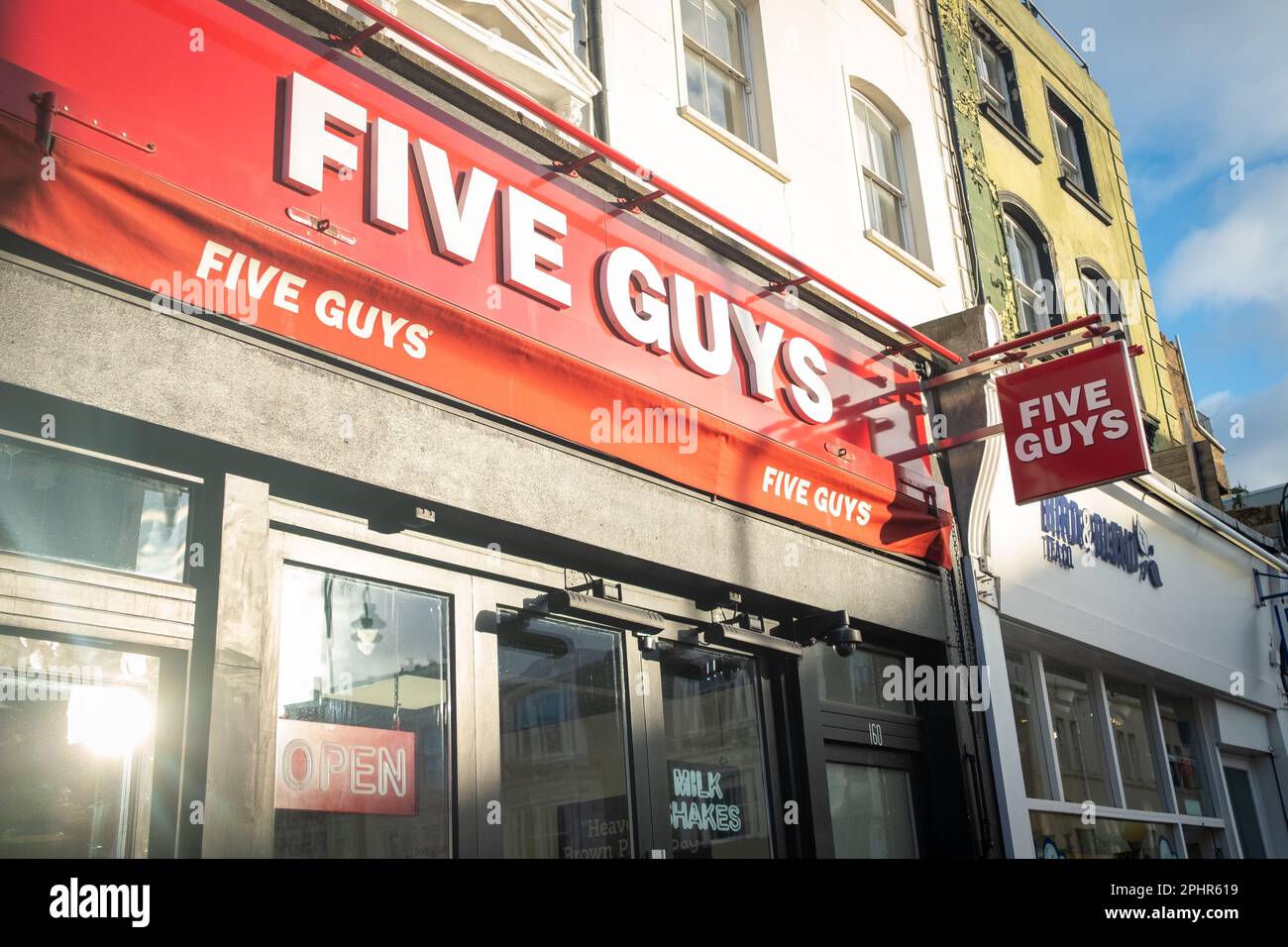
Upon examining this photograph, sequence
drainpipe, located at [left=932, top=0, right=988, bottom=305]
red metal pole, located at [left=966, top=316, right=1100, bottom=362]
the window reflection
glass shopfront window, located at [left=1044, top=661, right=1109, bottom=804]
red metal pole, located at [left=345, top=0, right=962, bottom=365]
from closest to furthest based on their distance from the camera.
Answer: red metal pole, located at [left=345, top=0, right=962, bottom=365]
the window reflection
red metal pole, located at [left=966, top=316, right=1100, bottom=362]
glass shopfront window, located at [left=1044, top=661, right=1109, bottom=804]
drainpipe, located at [left=932, top=0, right=988, bottom=305]

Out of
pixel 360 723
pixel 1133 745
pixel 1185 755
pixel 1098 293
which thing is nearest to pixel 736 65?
pixel 360 723

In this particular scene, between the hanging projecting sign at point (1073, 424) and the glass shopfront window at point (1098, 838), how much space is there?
2.80 meters

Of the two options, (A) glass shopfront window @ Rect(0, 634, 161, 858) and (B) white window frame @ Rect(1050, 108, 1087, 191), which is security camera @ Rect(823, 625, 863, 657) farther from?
(B) white window frame @ Rect(1050, 108, 1087, 191)

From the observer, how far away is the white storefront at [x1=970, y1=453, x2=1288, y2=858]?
396 inches

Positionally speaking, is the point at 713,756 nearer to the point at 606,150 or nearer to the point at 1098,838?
the point at 606,150

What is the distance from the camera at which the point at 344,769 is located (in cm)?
510

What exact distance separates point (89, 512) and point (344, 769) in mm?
1460

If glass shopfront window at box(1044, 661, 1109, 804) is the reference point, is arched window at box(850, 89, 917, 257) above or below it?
above

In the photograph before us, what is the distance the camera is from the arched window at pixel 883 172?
36.3 feet

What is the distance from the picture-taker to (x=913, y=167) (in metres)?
11.6

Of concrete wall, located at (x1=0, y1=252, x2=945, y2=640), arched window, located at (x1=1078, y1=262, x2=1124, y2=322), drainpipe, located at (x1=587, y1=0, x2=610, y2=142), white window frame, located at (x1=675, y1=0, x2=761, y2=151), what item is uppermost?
arched window, located at (x1=1078, y1=262, x2=1124, y2=322)

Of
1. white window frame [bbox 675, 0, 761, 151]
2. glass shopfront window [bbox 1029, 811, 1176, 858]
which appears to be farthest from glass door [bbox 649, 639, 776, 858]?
white window frame [bbox 675, 0, 761, 151]

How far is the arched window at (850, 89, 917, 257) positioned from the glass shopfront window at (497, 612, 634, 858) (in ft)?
19.3

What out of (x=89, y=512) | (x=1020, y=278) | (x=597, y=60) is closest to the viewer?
(x=89, y=512)
